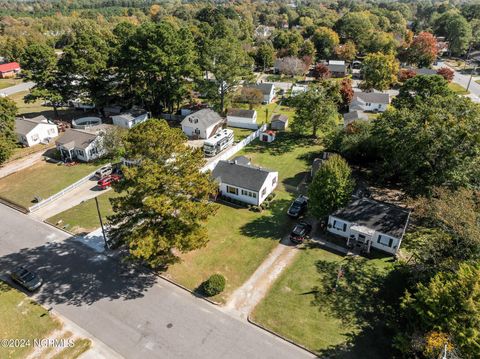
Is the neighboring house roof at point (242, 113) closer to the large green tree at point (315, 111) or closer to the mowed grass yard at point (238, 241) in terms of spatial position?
the large green tree at point (315, 111)

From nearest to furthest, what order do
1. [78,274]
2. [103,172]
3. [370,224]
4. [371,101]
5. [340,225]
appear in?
[78,274] → [370,224] → [340,225] → [103,172] → [371,101]

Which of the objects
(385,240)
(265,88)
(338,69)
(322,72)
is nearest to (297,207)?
(385,240)

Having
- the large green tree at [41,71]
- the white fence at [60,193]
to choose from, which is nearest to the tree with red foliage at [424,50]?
the large green tree at [41,71]

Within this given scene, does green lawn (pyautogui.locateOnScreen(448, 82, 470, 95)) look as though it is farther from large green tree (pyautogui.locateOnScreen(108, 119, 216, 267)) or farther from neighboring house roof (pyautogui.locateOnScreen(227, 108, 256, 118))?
large green tree (pyautogui.locateOnScreen(108, 119, 216, 267))

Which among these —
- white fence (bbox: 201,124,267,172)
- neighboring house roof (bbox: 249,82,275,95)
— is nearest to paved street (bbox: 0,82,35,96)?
neighboring house roof (bbox: 249,82,275,95)

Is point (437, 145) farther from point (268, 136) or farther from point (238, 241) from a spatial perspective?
point (268, 136)
